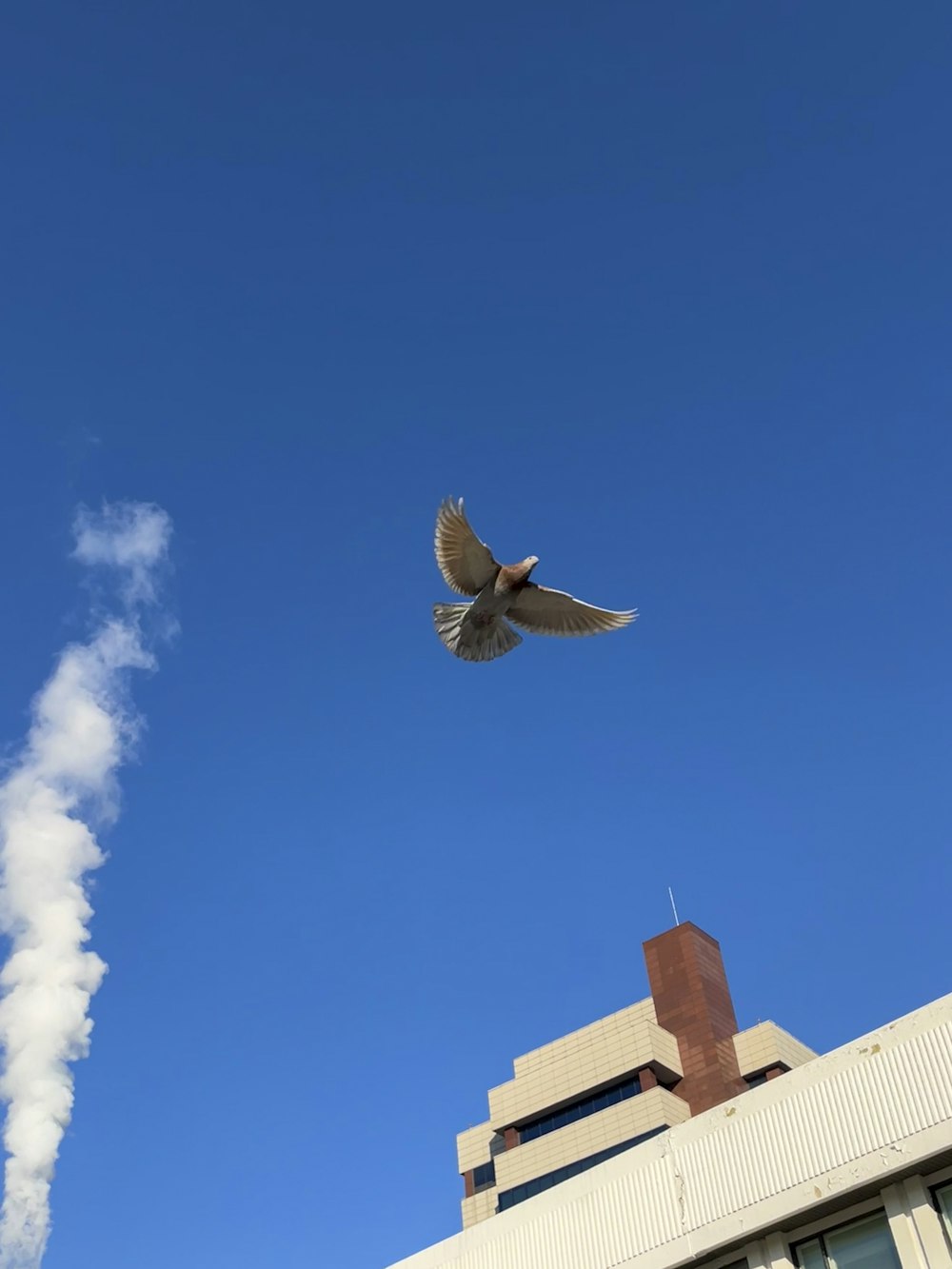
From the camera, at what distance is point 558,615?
23594 millimetres

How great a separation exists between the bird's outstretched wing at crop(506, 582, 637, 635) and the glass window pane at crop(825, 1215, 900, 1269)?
10171mm

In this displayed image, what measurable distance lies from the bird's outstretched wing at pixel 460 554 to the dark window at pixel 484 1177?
178ft

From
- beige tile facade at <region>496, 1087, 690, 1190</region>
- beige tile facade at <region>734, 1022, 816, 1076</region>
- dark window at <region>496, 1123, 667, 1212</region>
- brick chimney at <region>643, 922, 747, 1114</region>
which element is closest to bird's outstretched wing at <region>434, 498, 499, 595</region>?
dark window at <region>496, 1123, 667, 1212</region>

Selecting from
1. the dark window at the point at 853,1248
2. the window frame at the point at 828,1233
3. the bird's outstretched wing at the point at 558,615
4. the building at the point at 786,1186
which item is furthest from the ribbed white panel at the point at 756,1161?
the bird's outstretched wing at the point at 558,615

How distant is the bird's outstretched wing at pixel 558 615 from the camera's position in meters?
23.0

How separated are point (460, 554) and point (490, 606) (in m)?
1.30

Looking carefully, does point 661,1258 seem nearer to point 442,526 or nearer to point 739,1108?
point 739,1108

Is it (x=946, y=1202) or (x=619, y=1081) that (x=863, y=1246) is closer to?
(x=946, y=1202)

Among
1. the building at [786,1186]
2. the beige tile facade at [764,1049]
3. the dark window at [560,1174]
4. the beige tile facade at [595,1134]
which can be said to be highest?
the beige tile facade at [764,1049]

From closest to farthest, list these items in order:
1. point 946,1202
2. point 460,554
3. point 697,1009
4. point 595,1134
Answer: point 946,1202, point 460,554, point 595,1134, point 697,1009

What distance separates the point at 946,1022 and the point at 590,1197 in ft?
22.0

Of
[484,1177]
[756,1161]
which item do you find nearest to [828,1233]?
[756,1161]

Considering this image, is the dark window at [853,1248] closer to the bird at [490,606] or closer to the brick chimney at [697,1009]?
the bird at [490,606]

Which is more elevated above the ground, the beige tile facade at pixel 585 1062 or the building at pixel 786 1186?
the beige tile facade at pixel 585 1062
